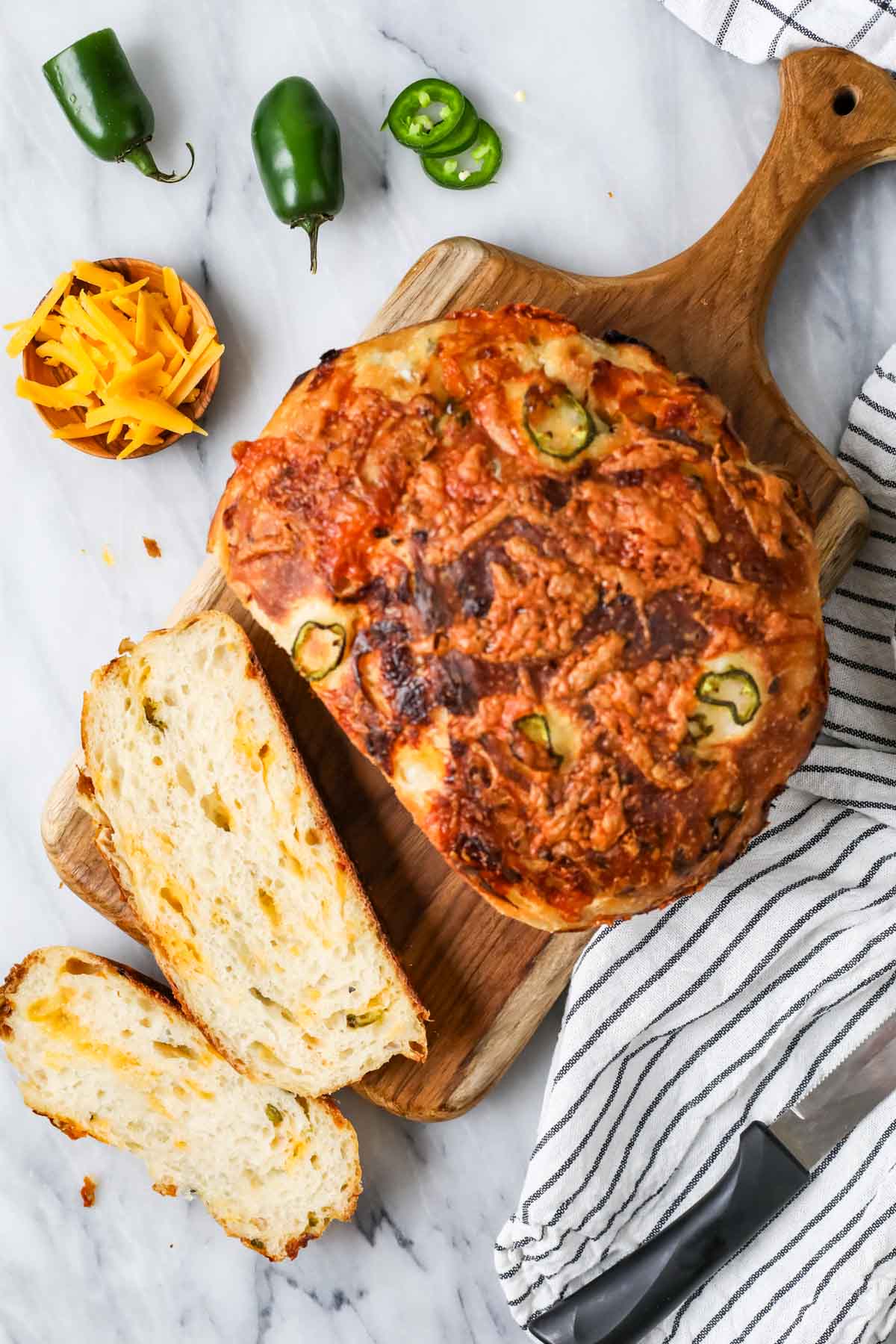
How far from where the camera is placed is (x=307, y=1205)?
13.5 feet

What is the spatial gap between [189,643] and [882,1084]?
2539 millimetres

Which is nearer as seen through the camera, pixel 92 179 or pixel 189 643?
pixel 189 643

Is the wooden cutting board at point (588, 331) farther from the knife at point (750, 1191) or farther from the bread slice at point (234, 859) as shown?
the knife at point (750, 1191)

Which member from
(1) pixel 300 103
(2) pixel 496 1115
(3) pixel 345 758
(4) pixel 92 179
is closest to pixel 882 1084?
(2) pixel 496 1115

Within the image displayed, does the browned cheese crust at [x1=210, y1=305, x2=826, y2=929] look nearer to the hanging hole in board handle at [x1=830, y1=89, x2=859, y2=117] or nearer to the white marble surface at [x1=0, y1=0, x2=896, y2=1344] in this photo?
the white marble surface at [x1=0, y1=0, x2=896, y2=1344]

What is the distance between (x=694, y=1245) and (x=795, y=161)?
11.1 ft

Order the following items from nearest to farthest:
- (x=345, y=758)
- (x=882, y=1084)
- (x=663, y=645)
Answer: (x=663, y=645), (x=882, y=1084), (x=345, y=758)

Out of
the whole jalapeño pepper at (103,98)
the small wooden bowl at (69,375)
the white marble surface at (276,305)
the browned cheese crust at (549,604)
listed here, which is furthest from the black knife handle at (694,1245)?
the whole jalapeño pepper at (103,98)

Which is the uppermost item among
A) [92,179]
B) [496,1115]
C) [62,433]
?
[92,179]

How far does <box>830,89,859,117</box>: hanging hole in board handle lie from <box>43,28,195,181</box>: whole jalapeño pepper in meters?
2.18

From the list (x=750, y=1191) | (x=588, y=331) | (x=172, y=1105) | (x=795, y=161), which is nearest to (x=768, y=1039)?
(x=750, y=1191)

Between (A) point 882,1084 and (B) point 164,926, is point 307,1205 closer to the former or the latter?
(B) point 164,926

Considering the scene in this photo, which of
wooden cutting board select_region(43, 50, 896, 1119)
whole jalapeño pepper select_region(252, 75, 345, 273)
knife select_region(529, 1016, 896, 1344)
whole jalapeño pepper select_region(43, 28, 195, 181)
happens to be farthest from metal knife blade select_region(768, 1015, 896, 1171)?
whole jalapeño pepper select_region(43, 28, 195, 181)

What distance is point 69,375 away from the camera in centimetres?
404
